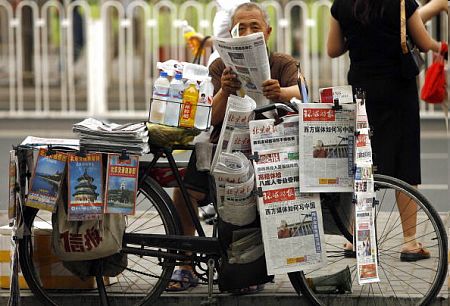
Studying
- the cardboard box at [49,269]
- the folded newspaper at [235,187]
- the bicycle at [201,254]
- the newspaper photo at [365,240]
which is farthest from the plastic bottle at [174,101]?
the newspaper photo at [365,240]

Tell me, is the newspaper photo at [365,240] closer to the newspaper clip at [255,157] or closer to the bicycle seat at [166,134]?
the newspaper clip at [255,157]

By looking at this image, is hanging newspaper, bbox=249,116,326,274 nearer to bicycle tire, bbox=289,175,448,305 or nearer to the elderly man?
bicycle tire, bbox=289,175,448,305

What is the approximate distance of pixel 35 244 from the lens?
6.21 metres

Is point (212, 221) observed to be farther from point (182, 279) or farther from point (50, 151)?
point (50, 151)

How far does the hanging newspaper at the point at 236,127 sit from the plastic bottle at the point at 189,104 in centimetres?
20

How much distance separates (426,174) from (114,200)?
234 inches

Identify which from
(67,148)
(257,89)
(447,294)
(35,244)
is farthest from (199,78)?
(447,294)

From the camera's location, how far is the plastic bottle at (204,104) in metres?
5.95

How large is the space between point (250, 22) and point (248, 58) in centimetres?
42

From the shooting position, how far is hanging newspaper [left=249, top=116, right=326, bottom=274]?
5.70 meters

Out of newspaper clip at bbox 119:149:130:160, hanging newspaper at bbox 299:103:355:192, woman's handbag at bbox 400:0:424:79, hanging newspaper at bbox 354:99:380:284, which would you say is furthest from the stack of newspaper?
woman's handbag at bbox 400:0:424:79

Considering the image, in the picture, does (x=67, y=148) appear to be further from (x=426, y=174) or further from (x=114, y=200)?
(x=426, y=174)

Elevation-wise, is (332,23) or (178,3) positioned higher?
(178,3)

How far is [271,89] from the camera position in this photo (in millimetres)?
5906
